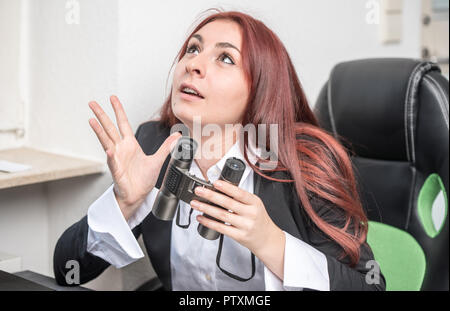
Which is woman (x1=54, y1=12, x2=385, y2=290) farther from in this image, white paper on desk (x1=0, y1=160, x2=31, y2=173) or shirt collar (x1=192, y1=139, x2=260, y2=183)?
white paper on desk (x1=0, y1=160, x2=31, y2=173)

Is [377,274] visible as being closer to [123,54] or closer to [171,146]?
[171,146]

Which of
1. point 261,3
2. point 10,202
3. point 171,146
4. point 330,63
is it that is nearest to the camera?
point 171,146

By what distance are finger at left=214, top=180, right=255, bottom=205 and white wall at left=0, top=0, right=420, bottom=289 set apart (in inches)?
13.3

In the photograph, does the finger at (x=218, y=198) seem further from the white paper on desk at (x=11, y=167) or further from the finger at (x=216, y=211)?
the white paper on desk at (x=11, y=167)

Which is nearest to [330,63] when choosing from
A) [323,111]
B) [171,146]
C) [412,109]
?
[323,111]

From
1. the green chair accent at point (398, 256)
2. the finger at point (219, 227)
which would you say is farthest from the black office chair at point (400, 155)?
the finger at point (219, 227)

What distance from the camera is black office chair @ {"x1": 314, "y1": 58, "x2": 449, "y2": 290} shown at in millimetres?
1097

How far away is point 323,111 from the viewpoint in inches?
48.7

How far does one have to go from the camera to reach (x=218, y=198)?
0.65 meters

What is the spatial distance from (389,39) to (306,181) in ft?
4.38

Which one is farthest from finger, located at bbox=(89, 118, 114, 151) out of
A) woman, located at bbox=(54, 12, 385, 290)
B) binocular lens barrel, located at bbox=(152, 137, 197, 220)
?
binocular lens barrel, located at bbox=(152, 137, 197, 220)

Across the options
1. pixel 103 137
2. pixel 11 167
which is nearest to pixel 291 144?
pixel 103 137

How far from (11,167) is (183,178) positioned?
1.15 ft

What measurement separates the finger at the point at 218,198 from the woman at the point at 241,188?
36 millimetres
